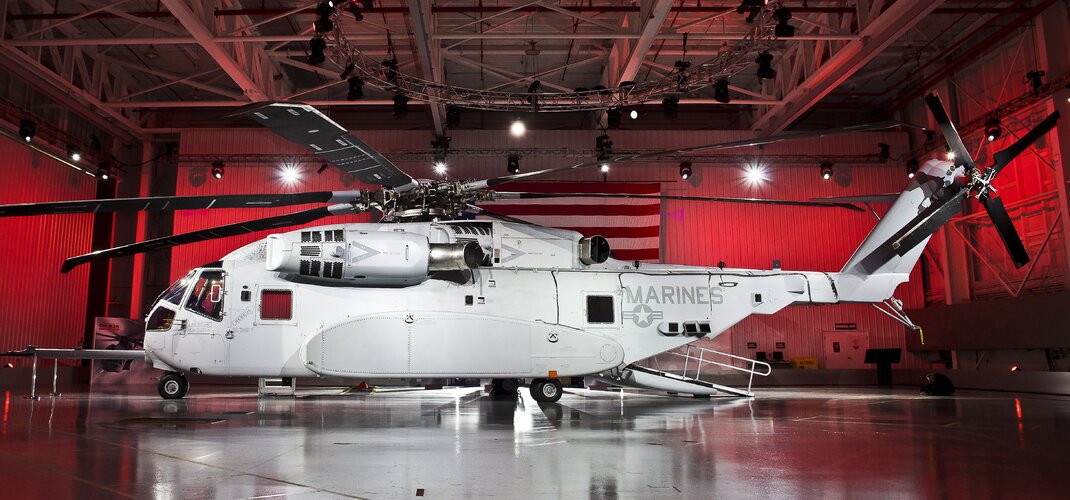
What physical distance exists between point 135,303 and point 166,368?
13.5m

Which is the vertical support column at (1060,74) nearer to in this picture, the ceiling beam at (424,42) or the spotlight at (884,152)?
the spotlight at (884,152)

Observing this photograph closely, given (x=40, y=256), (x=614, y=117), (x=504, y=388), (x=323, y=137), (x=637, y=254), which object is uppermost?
(x=614, y=117)

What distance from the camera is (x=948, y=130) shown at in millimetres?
11453

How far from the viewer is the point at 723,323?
42.2ft

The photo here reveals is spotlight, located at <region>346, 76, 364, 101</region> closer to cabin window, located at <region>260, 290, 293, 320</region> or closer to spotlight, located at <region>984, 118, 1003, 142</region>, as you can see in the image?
cabin window, located at <region>260, 290, 293, 320</region>

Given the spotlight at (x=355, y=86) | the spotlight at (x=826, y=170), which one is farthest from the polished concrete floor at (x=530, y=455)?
the spotlight at (x=826, y=170)

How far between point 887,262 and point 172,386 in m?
13.9

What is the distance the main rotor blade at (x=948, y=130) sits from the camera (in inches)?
446

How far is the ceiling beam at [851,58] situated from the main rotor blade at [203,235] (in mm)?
13007

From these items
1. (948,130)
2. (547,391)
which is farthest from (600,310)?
(948,130)

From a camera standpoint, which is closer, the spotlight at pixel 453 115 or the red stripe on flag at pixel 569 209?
the spotlight at pixel 453 115

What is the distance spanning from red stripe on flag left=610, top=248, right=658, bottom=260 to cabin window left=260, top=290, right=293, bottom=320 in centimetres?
1282

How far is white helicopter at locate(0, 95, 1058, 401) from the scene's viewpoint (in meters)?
11.0

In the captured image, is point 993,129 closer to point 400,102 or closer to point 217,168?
point 400,102
